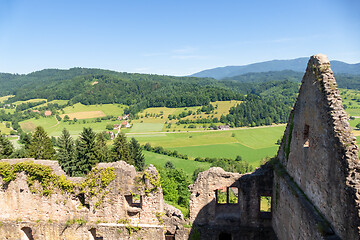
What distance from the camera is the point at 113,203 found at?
49.5ft

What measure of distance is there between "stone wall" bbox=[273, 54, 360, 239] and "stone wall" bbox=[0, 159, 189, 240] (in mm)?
7041

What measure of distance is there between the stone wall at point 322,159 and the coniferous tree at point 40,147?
28707 millimetres

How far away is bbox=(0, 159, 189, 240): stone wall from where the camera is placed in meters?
14.9

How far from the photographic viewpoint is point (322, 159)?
8.96 meters

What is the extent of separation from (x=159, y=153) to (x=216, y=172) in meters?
57.1

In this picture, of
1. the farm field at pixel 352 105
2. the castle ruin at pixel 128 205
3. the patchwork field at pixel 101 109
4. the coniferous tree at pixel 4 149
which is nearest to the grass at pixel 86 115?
the patchwork field at pixel 101 109

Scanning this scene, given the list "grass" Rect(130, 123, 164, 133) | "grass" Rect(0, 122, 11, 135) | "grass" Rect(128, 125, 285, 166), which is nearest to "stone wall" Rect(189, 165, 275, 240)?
"grass" Rect(128, 125, 285, 166)

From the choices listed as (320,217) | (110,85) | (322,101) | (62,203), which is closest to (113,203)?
(62,203)

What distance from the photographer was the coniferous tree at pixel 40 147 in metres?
30.8

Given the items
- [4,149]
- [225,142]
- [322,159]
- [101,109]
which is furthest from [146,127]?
[322,159]

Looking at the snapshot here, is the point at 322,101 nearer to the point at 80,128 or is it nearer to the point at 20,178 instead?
the point at 20,178

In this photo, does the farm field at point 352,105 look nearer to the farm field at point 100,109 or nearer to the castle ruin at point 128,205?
the castle ruin at point 128,205

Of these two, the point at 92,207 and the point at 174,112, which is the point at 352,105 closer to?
the point at 174,112

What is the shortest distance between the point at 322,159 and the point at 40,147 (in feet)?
104
